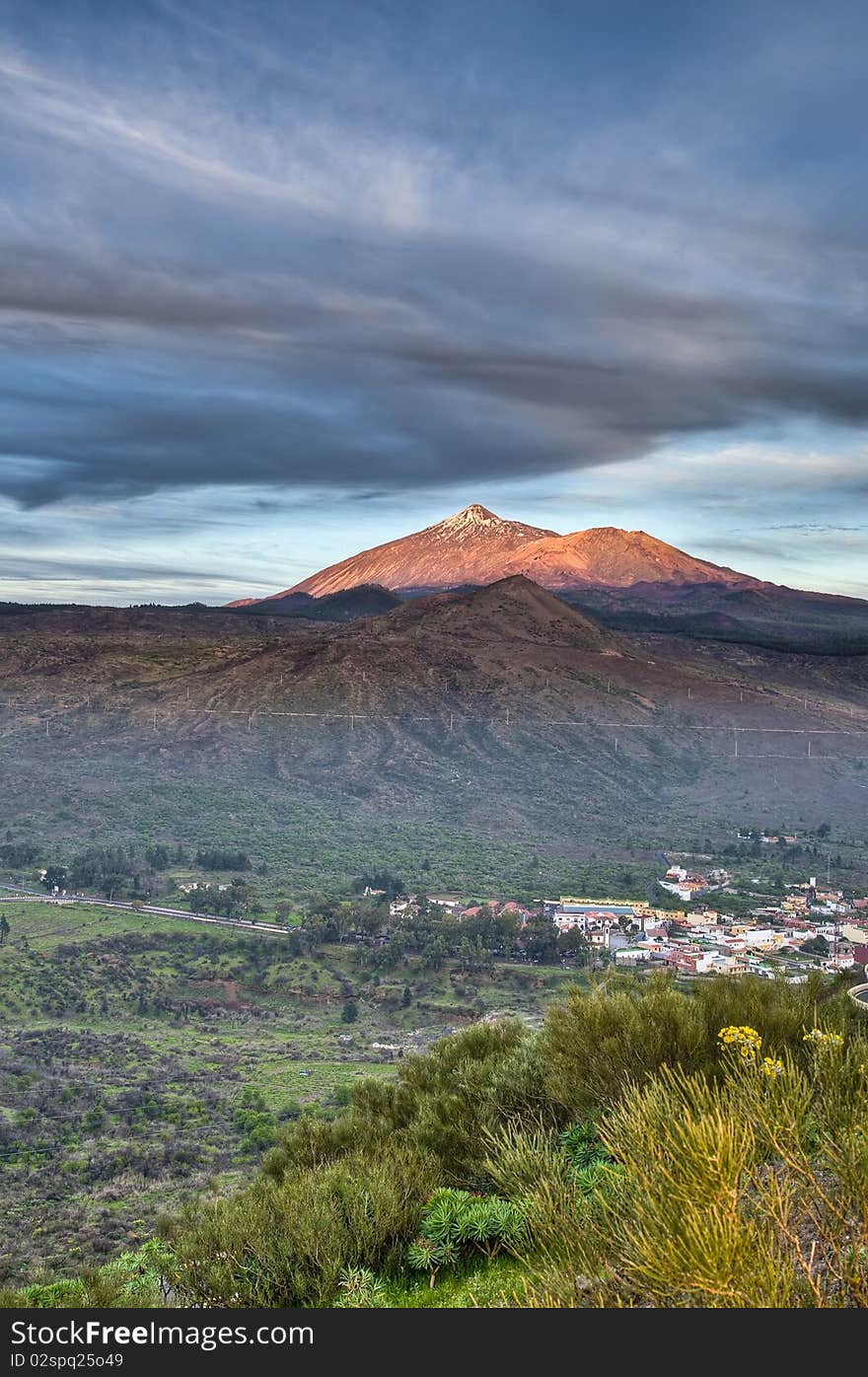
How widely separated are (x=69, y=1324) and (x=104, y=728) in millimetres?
111140

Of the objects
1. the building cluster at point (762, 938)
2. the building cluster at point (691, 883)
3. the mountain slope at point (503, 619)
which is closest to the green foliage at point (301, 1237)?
the building cluster at point (762, 938)

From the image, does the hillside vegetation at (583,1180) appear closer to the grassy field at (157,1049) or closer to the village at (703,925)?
the grassy field at (157,1049)

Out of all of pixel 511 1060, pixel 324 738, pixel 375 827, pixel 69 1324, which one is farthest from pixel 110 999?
pixel 324 738

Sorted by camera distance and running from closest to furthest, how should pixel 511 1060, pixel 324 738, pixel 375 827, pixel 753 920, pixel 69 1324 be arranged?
pixel 69 1324
pixel 511 1060
pixel 753 920
pixel 375 827
pixel 324 738

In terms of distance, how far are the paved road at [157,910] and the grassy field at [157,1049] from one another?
5.15ft

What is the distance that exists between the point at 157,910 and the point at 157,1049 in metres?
27.2

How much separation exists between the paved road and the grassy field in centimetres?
157

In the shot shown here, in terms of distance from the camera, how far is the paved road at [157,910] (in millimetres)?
55138

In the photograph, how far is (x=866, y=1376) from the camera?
2.48 m

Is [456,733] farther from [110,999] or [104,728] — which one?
[110,999]

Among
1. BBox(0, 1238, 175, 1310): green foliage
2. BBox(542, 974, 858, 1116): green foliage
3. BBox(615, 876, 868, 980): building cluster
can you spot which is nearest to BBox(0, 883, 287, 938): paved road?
BBox(615, 876, 868, 980): building cluster

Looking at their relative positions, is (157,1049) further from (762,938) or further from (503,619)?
(503,619)

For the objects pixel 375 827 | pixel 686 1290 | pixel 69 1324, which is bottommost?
pixel 375 827

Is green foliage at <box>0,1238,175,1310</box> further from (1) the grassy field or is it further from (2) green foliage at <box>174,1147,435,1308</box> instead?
(1) the grassy field
